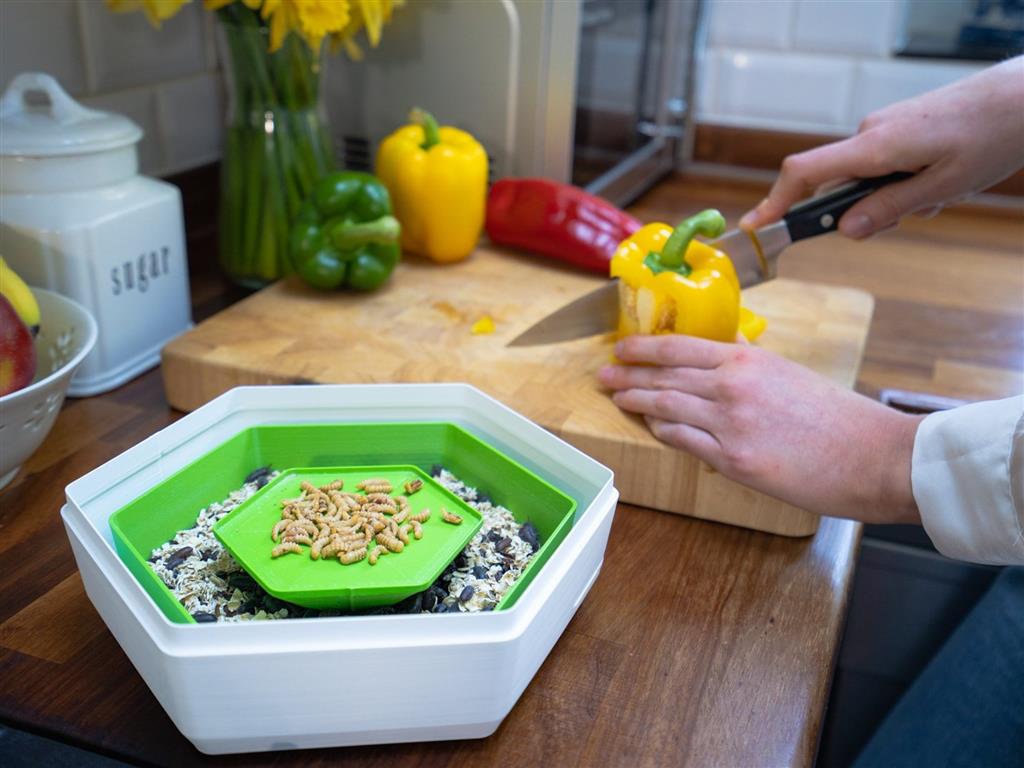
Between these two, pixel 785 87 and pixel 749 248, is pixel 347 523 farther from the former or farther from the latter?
pixel 785 87

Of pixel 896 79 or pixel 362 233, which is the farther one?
pixel 896 79

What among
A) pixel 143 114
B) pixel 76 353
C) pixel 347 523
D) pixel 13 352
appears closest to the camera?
pixel 347 523

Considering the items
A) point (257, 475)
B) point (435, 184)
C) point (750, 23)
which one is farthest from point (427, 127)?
point (750, 23)

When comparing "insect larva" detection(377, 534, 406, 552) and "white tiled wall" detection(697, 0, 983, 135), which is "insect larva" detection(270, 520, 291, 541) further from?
"white tiled wall" detection(697, 0, 983, 135)

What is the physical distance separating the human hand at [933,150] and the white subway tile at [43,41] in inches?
29.1

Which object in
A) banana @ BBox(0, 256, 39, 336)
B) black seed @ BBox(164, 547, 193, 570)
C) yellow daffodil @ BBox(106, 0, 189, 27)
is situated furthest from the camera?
→ yellow daffodil @ BBox(106, 0, 189, 27)

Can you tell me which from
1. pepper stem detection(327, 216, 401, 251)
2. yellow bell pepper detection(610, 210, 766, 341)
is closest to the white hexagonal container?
yellow bell pepper detection(610, 210, 766, 341)

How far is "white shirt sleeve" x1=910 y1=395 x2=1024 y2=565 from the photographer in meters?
0.59

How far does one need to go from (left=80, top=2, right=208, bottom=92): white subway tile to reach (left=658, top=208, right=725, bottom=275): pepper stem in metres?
0.66

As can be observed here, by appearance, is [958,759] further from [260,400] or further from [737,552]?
[260,400]

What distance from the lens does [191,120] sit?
3.98 feet

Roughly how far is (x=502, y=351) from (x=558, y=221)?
0.25 metres

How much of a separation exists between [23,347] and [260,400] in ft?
0.56

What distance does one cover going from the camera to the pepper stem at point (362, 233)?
0.96m
